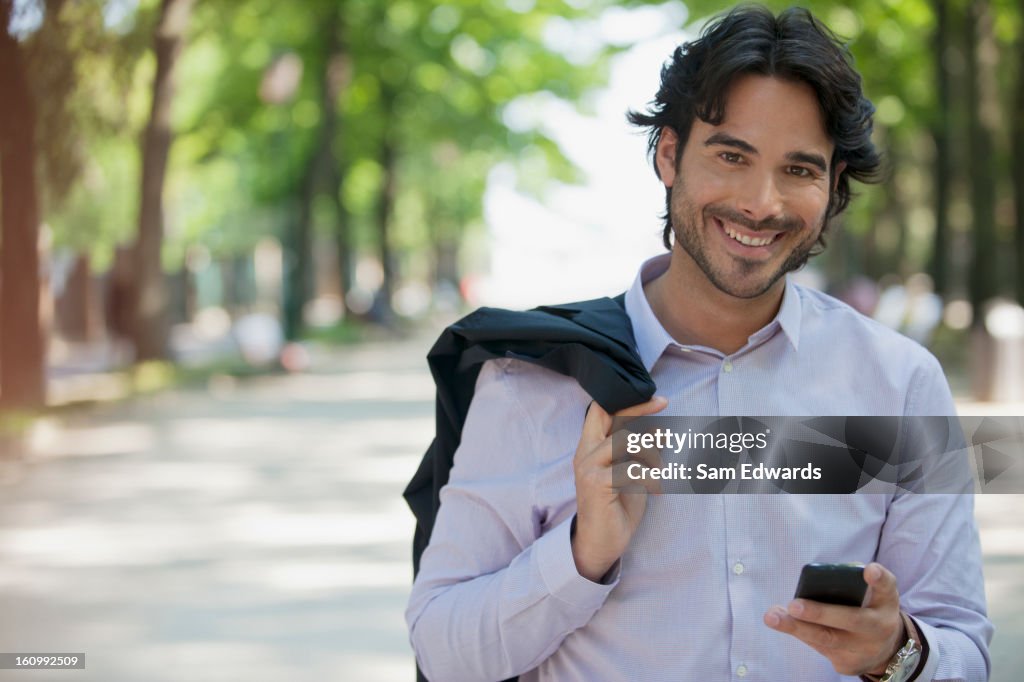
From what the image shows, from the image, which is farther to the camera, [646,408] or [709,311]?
[709,311]

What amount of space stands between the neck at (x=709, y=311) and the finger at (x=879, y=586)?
62cm

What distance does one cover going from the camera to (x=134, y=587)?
751 cm

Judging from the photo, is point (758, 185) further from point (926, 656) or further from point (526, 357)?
point (926, 656)

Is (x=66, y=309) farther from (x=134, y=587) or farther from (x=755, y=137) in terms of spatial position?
(x=755, y=137)

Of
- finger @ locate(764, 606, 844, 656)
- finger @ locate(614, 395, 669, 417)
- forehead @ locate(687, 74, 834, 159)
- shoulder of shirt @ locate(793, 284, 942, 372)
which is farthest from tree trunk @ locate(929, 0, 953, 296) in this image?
finger @ locate(764, 606, 844, 656)

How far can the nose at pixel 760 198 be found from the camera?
2.29 m

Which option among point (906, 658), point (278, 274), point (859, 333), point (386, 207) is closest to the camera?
point (906, 658)

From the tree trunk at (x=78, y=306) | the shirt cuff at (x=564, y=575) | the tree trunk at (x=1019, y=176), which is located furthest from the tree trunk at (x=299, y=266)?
the shirt cuff at (x=564, y=575)

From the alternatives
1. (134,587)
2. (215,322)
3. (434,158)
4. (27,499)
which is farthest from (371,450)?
(215,322)

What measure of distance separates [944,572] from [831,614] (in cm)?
41

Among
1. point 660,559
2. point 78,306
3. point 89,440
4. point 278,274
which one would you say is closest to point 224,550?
point 89,440

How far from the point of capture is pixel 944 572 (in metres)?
2.22

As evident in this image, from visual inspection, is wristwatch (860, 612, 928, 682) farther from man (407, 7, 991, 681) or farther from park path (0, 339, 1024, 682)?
park path (0, 339, 1024, 682)

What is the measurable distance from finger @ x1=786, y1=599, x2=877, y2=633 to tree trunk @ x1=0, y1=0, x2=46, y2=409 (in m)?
13.8
